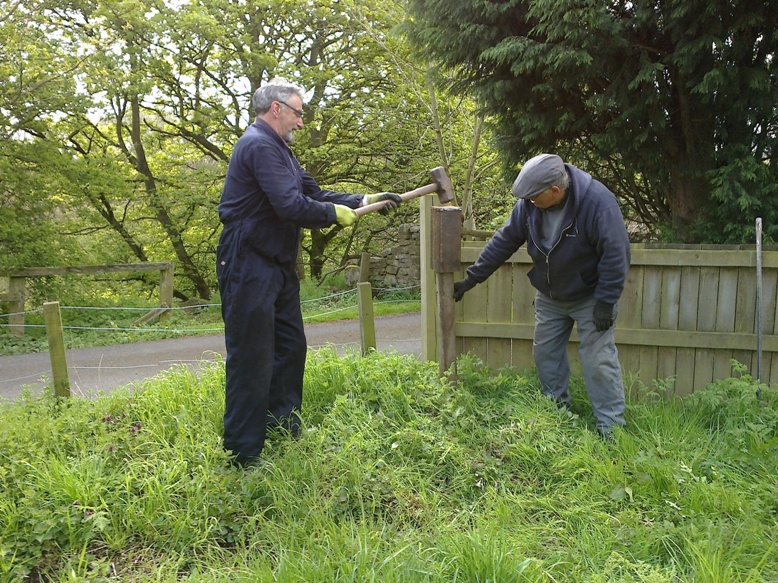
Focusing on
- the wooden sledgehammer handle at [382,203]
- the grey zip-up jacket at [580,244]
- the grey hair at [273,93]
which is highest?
the grey hair at [273,93]

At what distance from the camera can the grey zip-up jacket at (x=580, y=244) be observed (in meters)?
3.63

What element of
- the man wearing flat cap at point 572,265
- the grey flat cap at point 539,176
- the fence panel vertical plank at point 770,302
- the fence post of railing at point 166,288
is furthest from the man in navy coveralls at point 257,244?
the fence post of railing at point 166,288

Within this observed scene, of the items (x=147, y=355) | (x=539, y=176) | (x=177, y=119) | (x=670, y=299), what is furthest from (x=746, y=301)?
(x=177, y=119)

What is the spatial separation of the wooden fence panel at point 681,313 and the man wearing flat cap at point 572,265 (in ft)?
1.83

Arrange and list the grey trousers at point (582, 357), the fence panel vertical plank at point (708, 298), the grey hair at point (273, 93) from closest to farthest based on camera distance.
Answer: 1. the grey hair at point (273, 93)
2. the grey trousers at point (582, 357)
3. the fence panel vertical plank at point (708, 298)

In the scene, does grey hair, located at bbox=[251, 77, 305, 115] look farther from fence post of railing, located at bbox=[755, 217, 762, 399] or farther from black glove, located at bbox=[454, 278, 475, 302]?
fence post of railing, located at bbox=[755, 217, 762, 399]

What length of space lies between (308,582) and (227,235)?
1.96 m

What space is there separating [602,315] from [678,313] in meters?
1.15

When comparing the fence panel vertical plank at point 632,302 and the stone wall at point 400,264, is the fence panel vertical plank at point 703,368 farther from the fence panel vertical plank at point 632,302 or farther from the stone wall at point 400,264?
the stone wall at point 400,264

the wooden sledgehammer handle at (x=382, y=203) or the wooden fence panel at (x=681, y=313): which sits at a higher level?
the wooden sledgehammer handle at (x=382, y=203)

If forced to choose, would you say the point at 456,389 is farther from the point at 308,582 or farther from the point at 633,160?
the point at 633,160

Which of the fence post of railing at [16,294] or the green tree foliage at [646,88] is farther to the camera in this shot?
the fence post of railing at [16,294]

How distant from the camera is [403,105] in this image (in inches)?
556

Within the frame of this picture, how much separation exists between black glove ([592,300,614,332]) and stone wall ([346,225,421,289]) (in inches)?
388
